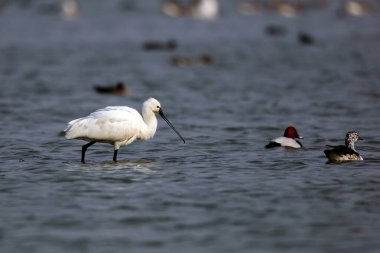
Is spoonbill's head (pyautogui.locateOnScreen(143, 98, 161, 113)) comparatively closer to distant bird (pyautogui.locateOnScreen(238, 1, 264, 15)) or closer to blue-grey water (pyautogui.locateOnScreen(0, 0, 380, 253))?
blue-grey water (pyautogui.locateOnScreen(0, 0, 380, 253))

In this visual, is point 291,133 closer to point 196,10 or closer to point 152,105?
point 152,105

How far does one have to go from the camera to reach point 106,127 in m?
14.4

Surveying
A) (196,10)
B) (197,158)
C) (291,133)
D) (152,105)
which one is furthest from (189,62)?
(196,10)

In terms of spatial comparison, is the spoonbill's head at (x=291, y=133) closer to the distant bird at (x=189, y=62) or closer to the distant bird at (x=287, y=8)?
the distant bird at (x=189, y=62)

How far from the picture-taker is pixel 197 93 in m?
26.5

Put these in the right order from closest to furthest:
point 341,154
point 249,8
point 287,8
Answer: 1. point 341,154
2. point 249,8
3. point 287,8

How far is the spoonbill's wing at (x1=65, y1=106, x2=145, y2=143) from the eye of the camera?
567 inches

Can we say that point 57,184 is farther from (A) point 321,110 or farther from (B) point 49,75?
(B) point 49,75

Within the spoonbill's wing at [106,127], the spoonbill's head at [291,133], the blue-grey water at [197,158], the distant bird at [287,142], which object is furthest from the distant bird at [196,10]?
the spoonbill's wing at [106,127]

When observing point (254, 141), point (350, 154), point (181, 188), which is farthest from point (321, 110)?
point (181, 188)

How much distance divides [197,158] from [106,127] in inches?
72.4

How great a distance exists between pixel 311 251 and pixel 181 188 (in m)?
3.59

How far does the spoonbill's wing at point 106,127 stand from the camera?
1439cm

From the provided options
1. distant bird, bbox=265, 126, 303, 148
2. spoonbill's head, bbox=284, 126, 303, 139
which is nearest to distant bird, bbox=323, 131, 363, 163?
distant bird, bbox=265, 126, 303, 148
